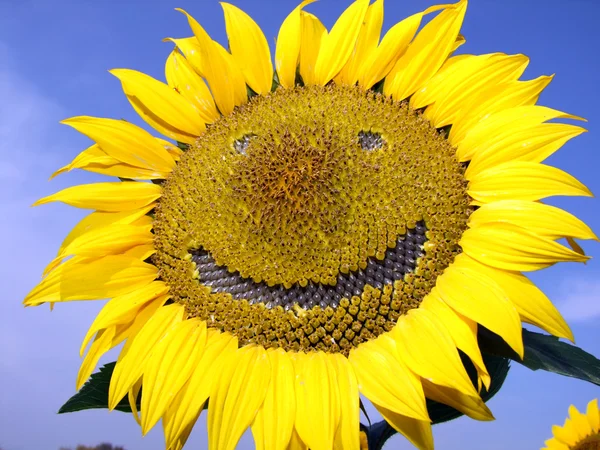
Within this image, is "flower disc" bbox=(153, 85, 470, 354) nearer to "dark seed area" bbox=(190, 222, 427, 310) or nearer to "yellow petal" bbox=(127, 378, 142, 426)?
"dark seed area" bbox=(190, 222, 427, 310)

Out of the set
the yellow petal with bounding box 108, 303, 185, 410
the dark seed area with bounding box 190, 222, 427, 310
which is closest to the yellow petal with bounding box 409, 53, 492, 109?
the dark seed area with bounding box 190, 222, 427, 310

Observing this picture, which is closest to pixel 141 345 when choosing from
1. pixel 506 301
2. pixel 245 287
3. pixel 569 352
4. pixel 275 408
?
pixel 245 287

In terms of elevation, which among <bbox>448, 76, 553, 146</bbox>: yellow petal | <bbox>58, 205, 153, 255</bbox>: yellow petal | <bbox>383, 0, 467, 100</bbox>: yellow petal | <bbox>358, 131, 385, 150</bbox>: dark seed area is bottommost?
<bbox>58, 205, 153, 255</bbox>: yellow petal

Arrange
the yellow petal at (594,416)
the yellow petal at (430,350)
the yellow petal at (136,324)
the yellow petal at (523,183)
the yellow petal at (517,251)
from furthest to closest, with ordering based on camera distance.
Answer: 1. the yellow petal at (594,416)
2. the yellow petal at (136,324)
3. the yellow petal at (523,183)
4. the yellow petal at (517,251)
5. the yellow petal at (430,350)

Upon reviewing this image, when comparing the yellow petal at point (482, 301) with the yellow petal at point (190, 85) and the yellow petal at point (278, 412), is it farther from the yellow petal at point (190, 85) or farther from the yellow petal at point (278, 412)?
the yellow petal at point (190, 85)

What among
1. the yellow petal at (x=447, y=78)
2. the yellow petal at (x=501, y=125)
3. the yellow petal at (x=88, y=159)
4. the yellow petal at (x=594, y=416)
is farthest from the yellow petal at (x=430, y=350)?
the yellow petal at (x=594, y=416)

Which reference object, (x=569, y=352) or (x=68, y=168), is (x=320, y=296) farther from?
(x=68, y=168)
